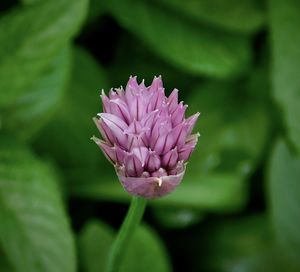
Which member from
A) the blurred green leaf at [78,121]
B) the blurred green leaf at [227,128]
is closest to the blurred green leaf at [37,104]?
the blurred green leaf at [78,121]

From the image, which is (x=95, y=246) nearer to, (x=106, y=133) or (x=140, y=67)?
(x=140, y=67)

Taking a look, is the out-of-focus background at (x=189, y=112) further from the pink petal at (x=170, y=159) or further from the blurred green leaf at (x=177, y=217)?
the pink petal at (x=170, y=159)

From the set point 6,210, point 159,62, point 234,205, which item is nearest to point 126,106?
point 6,210

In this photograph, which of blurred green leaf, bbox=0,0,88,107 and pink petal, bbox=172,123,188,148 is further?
blurred green leaf, bbox=0,0,88,107

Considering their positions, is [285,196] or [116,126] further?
[285,196]

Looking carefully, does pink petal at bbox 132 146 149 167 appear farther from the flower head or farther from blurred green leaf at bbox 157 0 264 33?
blurred green leaf at bbox 157 0 264 33

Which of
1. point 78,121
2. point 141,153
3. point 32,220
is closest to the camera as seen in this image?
point 141,153

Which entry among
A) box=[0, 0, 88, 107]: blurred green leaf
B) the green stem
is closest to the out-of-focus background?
box=[0, 0, 88, 107]: blurred green leaf

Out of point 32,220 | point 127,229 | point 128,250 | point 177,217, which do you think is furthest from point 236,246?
point 127,229
